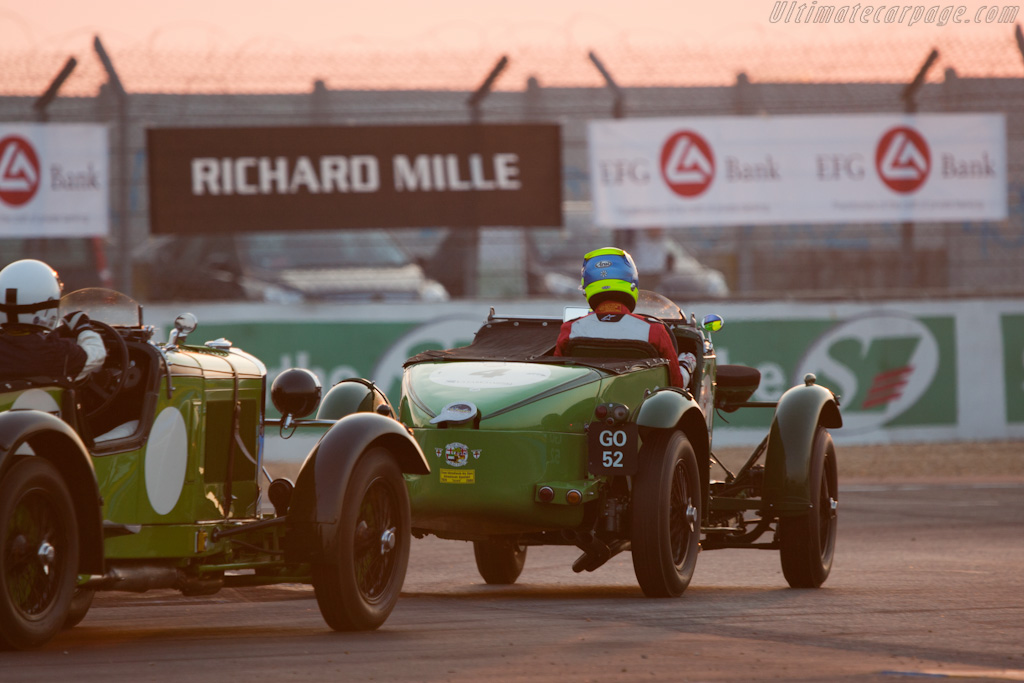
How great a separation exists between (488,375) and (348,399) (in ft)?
4.05

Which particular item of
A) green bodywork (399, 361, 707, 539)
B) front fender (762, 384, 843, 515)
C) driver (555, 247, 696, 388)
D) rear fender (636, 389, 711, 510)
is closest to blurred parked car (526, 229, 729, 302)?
front fender (762, 384, 843, 515)

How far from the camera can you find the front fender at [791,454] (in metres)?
8.26

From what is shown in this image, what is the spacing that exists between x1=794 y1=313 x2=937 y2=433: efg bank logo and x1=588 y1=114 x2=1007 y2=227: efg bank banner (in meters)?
1.29

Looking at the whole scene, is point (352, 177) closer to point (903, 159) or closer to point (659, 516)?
point (903, 159)

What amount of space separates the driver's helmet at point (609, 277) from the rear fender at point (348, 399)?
1.23 meters

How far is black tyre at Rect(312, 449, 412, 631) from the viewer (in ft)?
20.2

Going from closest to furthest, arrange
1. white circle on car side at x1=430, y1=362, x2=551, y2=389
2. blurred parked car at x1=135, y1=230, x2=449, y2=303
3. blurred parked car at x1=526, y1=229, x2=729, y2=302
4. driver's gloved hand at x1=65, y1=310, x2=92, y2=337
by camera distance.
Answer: driver's gloved hand at x1=65, y1=310, x2=92, y2=337 → white circle on car side at x1=430, y1=362, x2=551, y2=389 → blurred parked car at x1=135, y1=230, x2=449, y2=303 → blurred parked car at x1=526, y1=229, x2=729, y2=302

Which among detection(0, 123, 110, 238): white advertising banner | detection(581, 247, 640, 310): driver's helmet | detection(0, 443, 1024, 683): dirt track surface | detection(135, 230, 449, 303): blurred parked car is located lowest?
detection(0, 443, 1024, 683): dirt track surface

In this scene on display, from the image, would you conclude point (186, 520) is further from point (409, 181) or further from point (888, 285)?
point (888, 285)

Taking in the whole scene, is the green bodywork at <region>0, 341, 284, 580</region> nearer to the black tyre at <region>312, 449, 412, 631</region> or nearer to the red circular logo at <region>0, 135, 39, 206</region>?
the black tyre at <region>312, 449, 412, 631</region>

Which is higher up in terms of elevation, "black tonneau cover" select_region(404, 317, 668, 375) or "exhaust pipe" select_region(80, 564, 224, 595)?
"black tonneau cover" select_region(404, 317, 668, 375)

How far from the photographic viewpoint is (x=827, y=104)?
1708cm

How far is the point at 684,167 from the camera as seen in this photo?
55.4 feet

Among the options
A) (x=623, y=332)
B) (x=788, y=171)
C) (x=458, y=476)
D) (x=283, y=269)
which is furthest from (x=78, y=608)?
(x=788, y=171)
